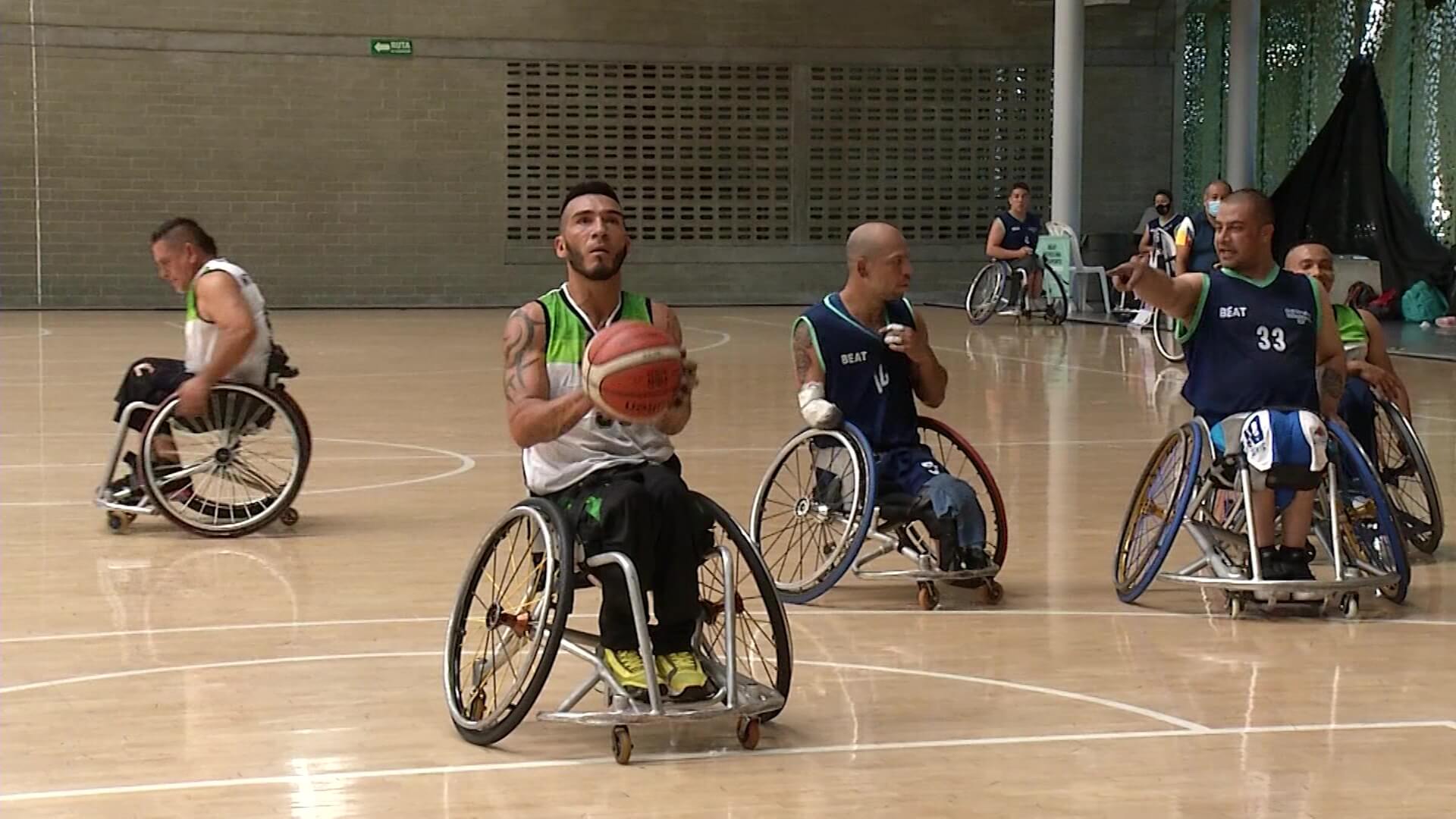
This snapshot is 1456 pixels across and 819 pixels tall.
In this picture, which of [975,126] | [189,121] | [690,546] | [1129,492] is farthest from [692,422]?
[975,126]

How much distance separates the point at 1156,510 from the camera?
6.06 m

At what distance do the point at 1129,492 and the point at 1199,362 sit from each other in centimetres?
249

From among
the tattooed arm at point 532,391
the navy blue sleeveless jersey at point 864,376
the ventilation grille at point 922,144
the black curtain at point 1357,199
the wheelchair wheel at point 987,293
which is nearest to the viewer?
the tattooed arm at point 532,391

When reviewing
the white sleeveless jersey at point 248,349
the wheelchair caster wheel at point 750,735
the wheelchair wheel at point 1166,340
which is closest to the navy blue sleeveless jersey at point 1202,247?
the wheelchair wheel at point 1166,340

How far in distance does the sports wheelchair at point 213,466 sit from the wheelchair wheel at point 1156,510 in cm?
301

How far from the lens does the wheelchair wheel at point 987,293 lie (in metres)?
20.1

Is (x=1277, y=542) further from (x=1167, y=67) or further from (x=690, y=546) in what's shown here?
(x=1167, y=67)

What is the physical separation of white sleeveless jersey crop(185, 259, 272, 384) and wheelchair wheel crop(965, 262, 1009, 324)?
1330 centimetres

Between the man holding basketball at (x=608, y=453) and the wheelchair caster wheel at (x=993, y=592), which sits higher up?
the man holding basketball at (x=608, y=453)

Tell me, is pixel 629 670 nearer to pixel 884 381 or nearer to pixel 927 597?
pixel 927 597

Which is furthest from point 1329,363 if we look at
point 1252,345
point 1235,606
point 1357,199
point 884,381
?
point 1357,199

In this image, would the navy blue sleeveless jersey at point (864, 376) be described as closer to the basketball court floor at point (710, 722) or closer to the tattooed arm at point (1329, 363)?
the basketball court floor at point (710, 722)

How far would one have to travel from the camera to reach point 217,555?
23.2 feet

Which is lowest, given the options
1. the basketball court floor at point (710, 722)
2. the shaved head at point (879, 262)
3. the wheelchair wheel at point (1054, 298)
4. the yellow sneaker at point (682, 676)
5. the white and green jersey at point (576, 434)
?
the basketball court floor at point (710, 722)
